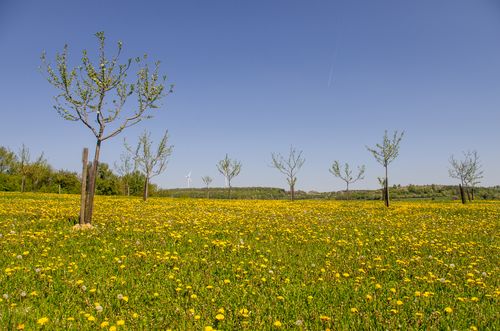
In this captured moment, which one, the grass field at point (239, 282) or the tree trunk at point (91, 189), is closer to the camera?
the grass field at point (239, 282)

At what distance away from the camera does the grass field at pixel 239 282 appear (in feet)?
15.8

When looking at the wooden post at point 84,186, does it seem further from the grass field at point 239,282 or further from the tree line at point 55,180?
the tree line at point 55,180

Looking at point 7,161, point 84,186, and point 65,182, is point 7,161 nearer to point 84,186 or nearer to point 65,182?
point 65,182

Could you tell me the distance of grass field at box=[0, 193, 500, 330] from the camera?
15.8 feet

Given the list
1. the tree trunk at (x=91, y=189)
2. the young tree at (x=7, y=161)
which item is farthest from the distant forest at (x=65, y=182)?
the tree trunk at (x=91, y=189)

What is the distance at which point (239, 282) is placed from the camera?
6.57 m

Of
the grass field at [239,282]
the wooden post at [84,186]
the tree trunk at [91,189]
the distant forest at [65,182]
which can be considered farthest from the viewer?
the distant forest at [65,182]

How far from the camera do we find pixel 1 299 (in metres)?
4.93

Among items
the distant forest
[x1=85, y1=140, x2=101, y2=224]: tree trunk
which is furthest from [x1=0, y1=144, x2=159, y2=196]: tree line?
[x1=85, y1=140, x2=101, y2=224]: tree trunk

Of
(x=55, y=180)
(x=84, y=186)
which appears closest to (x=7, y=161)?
(x=55, y=180)

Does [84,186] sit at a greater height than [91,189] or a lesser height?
greater

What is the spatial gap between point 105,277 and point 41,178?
85996 millimetres

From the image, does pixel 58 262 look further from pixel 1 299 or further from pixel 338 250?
pixel 338 250

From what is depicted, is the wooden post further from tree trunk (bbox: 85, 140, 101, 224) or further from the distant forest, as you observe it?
the distant forest
